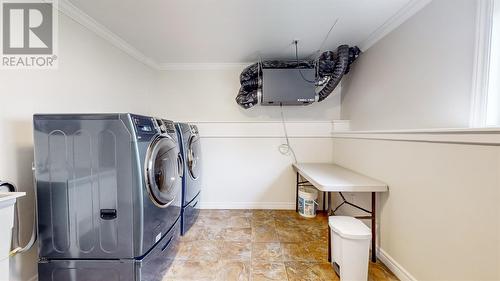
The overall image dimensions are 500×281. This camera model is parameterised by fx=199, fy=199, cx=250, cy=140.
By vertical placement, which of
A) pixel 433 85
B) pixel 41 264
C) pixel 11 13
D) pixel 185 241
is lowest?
pixel 185 241

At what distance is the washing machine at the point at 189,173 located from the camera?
202cm

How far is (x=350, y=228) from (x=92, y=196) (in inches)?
65.9

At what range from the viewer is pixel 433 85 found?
4.74 feet

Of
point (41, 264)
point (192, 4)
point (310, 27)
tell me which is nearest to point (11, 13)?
point (192, 4)

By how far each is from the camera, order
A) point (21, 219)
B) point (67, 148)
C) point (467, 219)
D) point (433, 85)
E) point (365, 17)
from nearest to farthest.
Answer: point (467, 219) → point (67, 148) → point (21, 219) → point (433, 85) → point (365, 17)

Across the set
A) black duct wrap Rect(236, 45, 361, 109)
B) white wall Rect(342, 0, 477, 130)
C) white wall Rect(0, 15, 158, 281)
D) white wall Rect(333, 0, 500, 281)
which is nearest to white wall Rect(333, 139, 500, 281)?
white wall Rect(333, 0, 500, 281)

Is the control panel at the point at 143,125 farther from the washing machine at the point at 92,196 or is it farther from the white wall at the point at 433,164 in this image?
the white wall at the point at 433,164

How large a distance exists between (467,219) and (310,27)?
185 cm

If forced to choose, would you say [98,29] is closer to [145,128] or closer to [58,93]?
[58,93]

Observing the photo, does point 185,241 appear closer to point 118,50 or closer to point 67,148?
point 67,148

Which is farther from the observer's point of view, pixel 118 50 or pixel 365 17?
pixel 118 50

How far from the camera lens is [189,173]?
84.9 inches

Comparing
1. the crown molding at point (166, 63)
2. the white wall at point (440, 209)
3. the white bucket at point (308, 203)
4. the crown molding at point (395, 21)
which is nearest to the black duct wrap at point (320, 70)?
the crown molding at point (395, 21)

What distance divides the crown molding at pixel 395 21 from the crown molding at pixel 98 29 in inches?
106
